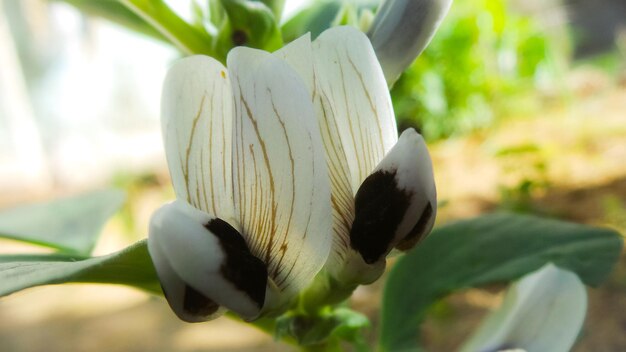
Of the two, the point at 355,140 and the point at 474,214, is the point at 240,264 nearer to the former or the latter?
the point at 355,140

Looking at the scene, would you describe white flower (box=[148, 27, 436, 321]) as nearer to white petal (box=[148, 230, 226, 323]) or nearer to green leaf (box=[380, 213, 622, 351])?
white petal (box=[148, 230, 226, 323])

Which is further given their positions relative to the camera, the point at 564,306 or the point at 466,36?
the point at 466,36

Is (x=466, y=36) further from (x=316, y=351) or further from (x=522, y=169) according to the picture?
(x=316, y=351)

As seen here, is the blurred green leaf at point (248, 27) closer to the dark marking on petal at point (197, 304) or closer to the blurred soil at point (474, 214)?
the dark marking on petal at point (197, 304)

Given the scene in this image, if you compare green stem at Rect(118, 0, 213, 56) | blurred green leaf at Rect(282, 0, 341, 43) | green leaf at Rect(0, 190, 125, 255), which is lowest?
green leaf at Rect(0, 190, 125, 255)

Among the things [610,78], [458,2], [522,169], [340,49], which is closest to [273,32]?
[340,49]

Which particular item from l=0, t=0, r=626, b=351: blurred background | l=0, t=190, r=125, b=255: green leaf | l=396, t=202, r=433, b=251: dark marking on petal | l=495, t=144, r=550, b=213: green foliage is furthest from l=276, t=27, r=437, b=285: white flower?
l=495, t=144, r=550, b=213: green foliage
